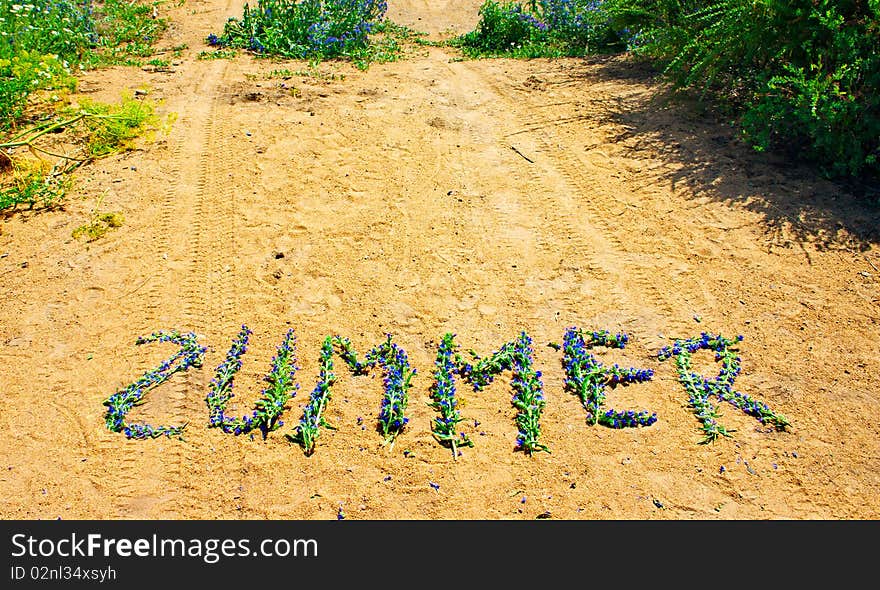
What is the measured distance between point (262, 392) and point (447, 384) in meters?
1.08

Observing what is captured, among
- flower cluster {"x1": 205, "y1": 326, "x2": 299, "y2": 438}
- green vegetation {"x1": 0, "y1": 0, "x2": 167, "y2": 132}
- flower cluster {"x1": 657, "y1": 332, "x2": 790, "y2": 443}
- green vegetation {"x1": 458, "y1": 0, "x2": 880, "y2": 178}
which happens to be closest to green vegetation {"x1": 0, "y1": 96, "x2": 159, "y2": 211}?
green vegetation {"x1": 0, "y1": 0, "x2": 167, "y2": 132}

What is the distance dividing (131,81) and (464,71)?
3847 mm

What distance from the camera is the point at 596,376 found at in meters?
3.73

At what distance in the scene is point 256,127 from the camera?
6.18 meters

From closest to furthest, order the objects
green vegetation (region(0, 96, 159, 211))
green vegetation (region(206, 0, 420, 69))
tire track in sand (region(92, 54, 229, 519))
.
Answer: tire track in sand (region(92, 54, 229, 519)) → green vegetation (region(0, 96, 159, 211)) → green vegetation (region(206, 0, 420, 69))

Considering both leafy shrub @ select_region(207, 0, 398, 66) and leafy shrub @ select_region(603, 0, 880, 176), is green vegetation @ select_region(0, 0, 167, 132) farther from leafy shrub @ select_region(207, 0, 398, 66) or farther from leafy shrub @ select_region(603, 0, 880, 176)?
leafy shrub @ select_region(603, 0, 880, 176)

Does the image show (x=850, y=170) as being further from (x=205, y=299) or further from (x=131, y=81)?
(x=131, y=81)

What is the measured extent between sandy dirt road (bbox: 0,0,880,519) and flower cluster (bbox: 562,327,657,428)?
79mm

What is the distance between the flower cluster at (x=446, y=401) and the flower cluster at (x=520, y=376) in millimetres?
84

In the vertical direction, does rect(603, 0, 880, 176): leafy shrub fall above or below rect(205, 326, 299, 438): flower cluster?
above

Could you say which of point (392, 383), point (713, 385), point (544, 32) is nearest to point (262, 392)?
point (392, 383)

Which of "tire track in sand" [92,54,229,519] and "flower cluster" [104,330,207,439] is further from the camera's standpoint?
"flower cluster" [104,330,207,439]

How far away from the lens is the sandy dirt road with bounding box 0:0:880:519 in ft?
10.4

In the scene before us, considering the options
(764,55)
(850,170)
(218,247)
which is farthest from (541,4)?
(218,247)
